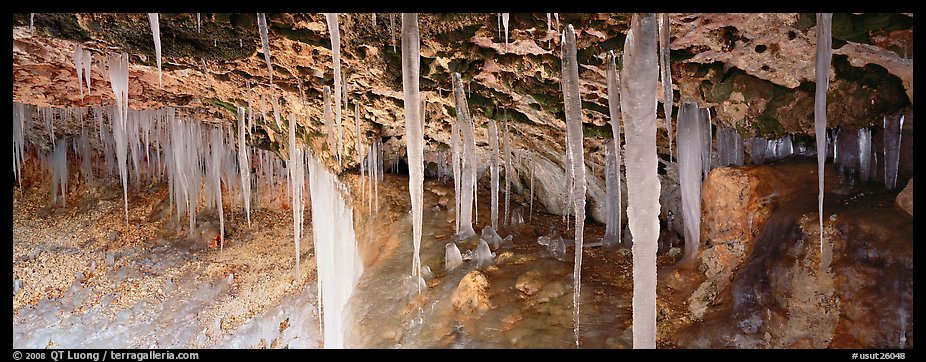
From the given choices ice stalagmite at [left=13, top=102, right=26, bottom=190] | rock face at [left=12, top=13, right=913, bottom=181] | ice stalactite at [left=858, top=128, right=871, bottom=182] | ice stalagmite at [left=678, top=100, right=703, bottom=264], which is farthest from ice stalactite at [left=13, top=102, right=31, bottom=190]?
ice stalactite at [left=858, top=128, right=871, bottom=182]

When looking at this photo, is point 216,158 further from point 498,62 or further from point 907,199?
point 907,199

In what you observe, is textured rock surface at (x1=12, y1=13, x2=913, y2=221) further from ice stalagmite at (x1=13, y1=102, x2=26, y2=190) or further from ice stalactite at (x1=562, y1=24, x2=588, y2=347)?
ice stalagmite at (x1=13, y1=102, x2=26, y2=190)

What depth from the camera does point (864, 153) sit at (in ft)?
12.2

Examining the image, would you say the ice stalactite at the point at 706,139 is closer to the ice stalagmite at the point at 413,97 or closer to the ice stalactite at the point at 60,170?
the ice stalagmite at the point at 413,97

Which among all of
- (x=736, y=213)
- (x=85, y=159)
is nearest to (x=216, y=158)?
(x=85, y=159)

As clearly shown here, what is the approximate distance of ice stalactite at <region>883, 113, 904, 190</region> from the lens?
3.50 meters

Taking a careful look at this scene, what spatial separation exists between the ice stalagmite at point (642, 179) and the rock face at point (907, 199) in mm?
1520

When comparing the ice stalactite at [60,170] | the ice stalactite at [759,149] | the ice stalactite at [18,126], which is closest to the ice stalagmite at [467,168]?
the ice stalactite at [759,149]

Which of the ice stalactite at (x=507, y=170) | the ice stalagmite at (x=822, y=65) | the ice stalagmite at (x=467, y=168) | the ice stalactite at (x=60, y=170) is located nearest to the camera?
the ice stalagmite at (x=822, y=65)

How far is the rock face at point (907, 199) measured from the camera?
9.87ft

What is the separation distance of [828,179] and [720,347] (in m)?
1.70

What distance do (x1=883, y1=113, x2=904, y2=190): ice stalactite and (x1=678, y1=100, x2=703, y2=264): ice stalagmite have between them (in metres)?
1.35
